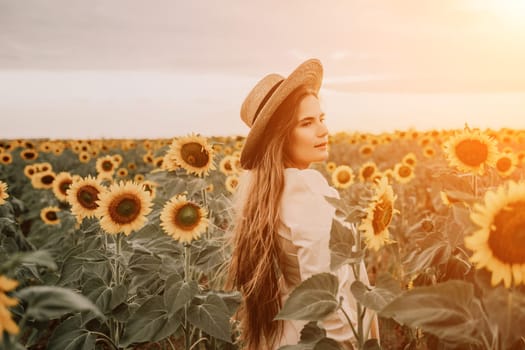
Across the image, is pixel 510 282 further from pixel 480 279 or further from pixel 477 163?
pixel 477 163

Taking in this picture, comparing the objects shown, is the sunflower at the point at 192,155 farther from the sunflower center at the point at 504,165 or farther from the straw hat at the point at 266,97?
the sunflower center at the point at 504,165

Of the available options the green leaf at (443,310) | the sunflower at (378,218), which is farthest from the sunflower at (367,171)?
the green leaf at (443,310)

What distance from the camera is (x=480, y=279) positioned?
157 centimetres

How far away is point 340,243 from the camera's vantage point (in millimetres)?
2053

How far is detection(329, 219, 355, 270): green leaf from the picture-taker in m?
2.04

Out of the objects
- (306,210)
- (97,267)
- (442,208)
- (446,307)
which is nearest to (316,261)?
(306,210)

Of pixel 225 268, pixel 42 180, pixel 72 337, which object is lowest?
pixel 72 337

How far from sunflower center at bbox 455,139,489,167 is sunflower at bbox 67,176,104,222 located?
2.33 metres

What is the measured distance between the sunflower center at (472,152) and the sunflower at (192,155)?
1.57 meters

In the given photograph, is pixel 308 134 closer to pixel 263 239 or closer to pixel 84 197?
pixel 263 239

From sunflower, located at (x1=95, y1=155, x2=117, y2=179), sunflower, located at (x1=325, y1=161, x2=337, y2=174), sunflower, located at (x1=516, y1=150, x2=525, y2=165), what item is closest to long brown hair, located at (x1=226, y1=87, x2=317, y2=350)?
sunflower, located at (x1=95, y1=155, x2=117, y2=179)

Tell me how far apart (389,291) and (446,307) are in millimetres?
380

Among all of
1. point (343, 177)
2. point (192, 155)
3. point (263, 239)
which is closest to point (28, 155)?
point (343, 177)

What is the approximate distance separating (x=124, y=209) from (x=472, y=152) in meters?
2.12
